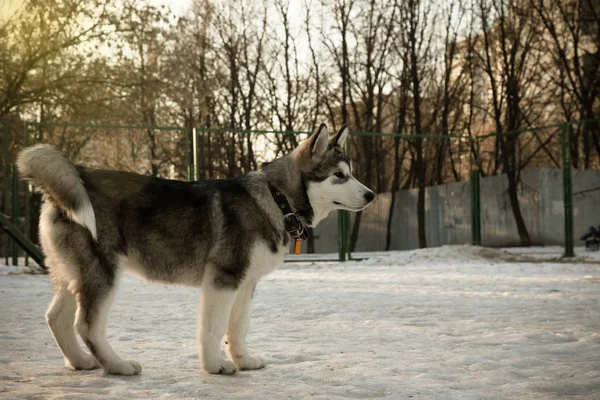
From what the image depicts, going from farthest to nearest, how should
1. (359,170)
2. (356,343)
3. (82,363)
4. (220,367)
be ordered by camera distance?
(359,170) → (356,343) → (82,363) → (220,367)

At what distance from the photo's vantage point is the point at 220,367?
14.4 ft

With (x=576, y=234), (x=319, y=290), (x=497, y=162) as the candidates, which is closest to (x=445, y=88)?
(x=497, y=162)

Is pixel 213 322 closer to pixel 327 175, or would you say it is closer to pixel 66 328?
pixel 66 328

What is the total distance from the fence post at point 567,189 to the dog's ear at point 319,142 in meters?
11.8

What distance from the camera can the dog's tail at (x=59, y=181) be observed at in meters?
4.17

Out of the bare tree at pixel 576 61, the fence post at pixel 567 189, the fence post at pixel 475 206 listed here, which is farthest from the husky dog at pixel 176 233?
the bare tree at pixel 576 61

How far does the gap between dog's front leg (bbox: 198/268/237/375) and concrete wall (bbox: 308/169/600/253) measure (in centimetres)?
1734

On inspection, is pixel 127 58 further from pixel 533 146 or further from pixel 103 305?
pixel 533 146

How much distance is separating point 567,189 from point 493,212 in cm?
720

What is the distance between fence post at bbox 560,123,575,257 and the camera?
15148 mm

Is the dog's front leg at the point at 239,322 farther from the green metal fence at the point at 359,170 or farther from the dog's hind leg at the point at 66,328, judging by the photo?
the green metal fence at the point at 359,170

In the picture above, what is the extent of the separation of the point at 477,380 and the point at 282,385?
1202mm

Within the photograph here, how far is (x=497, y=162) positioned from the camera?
2698 centimetres

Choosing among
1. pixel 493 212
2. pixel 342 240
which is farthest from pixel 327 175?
pixel 493 212
